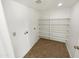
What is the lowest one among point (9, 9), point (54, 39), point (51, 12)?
point (54, 39)

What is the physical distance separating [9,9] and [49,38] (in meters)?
3.39

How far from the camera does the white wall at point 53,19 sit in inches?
164

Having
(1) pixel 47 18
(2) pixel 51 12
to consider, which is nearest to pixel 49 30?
(1) pixel 47 18

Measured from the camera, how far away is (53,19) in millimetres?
4500

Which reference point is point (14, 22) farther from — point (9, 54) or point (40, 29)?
point (40, 29)

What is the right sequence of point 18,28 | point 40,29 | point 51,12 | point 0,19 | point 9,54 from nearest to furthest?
point 0,19
point 9,54
point 18,28
point 51,12
point 40,29

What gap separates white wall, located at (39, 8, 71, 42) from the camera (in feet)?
13.7

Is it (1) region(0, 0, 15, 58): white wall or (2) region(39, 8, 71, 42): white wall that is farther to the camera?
(2) region(39, 8, 71, 42): white wall

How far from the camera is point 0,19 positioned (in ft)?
3.71

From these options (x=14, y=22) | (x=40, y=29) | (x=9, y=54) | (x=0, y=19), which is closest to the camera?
(x=0, y=19)

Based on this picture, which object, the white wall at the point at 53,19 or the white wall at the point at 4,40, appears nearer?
the white wall at the point at 4,40

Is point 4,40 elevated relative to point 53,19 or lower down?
lower down

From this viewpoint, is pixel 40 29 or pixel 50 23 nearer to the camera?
pixel 50 23

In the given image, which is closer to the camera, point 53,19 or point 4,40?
point 4,40
